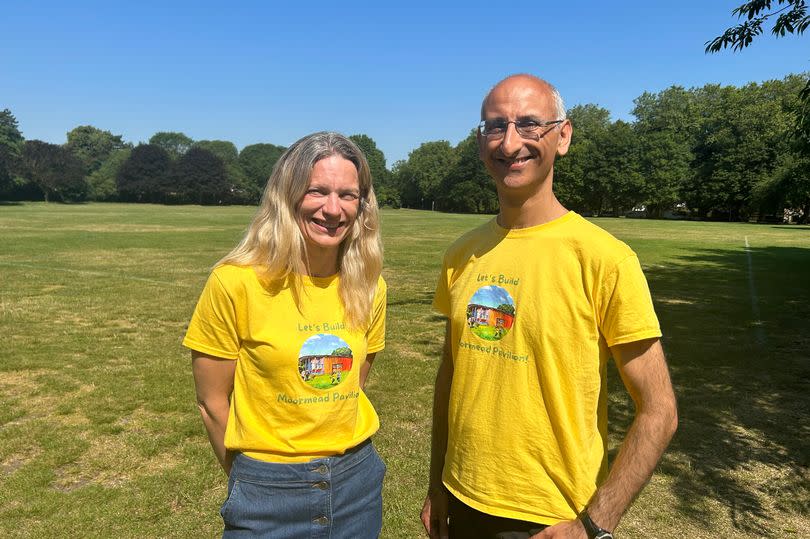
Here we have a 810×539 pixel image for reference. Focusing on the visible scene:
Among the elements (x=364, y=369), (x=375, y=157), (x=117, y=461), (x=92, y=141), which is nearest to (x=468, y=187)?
(x=375, y=157)

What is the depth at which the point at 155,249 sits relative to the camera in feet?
76.4

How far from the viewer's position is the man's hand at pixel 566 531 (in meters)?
1.82

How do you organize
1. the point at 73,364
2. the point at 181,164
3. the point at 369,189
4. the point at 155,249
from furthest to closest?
the point at 181,164
the point at 155,249
the point at 73,364
the point at 369,189

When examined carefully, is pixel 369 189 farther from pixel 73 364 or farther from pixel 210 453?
pixel 73 364

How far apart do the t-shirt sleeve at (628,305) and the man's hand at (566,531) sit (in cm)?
61

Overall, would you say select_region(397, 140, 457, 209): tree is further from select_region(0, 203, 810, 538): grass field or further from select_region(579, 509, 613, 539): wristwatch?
select_region(579, 509, 613, 539): wristwatch

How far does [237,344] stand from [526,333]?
109 centimetres

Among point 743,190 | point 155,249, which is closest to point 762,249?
point 155,249

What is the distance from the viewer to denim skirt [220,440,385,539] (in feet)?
6.75

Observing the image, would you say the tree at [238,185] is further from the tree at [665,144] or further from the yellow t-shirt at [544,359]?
→ the yellow t-shirt at [544,359]

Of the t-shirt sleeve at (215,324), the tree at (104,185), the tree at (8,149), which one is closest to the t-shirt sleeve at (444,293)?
the t-shirt sleeve at (215,324)

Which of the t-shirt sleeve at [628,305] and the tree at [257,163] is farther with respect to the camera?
the tree at [257,163]

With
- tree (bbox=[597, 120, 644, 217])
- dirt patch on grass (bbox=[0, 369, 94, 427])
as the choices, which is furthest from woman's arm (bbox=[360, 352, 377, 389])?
tree (bbox=[597, 120, 644, 217])

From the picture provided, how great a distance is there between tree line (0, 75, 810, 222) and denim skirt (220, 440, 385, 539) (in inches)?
1943
